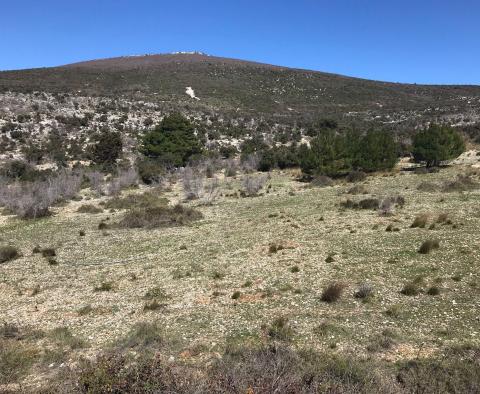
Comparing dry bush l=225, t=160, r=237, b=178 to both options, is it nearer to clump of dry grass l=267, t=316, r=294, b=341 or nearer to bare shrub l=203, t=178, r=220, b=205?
bare shrub l=203, t=178, r=220, b=205

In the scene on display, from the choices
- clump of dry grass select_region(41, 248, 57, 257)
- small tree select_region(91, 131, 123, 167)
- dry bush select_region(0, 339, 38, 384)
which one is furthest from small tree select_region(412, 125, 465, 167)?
dry bush select_region(0, 339, 38, 384)

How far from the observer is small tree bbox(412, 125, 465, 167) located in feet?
141

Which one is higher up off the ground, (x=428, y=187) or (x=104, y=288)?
(x=428, y=187)

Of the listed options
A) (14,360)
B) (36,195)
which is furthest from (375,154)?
(14,360)

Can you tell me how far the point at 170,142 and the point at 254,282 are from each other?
Answer: 39.8 meters

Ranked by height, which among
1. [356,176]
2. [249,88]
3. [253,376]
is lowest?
[253,376]

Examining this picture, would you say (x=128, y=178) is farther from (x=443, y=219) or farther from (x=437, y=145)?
(x=437, y=145)

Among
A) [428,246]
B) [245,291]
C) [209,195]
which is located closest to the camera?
A: [245,291]

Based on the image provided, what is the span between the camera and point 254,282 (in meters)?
15.6

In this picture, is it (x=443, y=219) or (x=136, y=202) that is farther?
(x=136, y=202)

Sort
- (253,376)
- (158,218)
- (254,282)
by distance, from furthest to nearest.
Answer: (158,218), (254,282), (253,376)

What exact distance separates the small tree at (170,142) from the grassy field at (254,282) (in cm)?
2505

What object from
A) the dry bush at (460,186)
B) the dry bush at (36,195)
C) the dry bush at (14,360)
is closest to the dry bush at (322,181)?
the dry bush at (460,186)

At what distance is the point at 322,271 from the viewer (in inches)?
640
